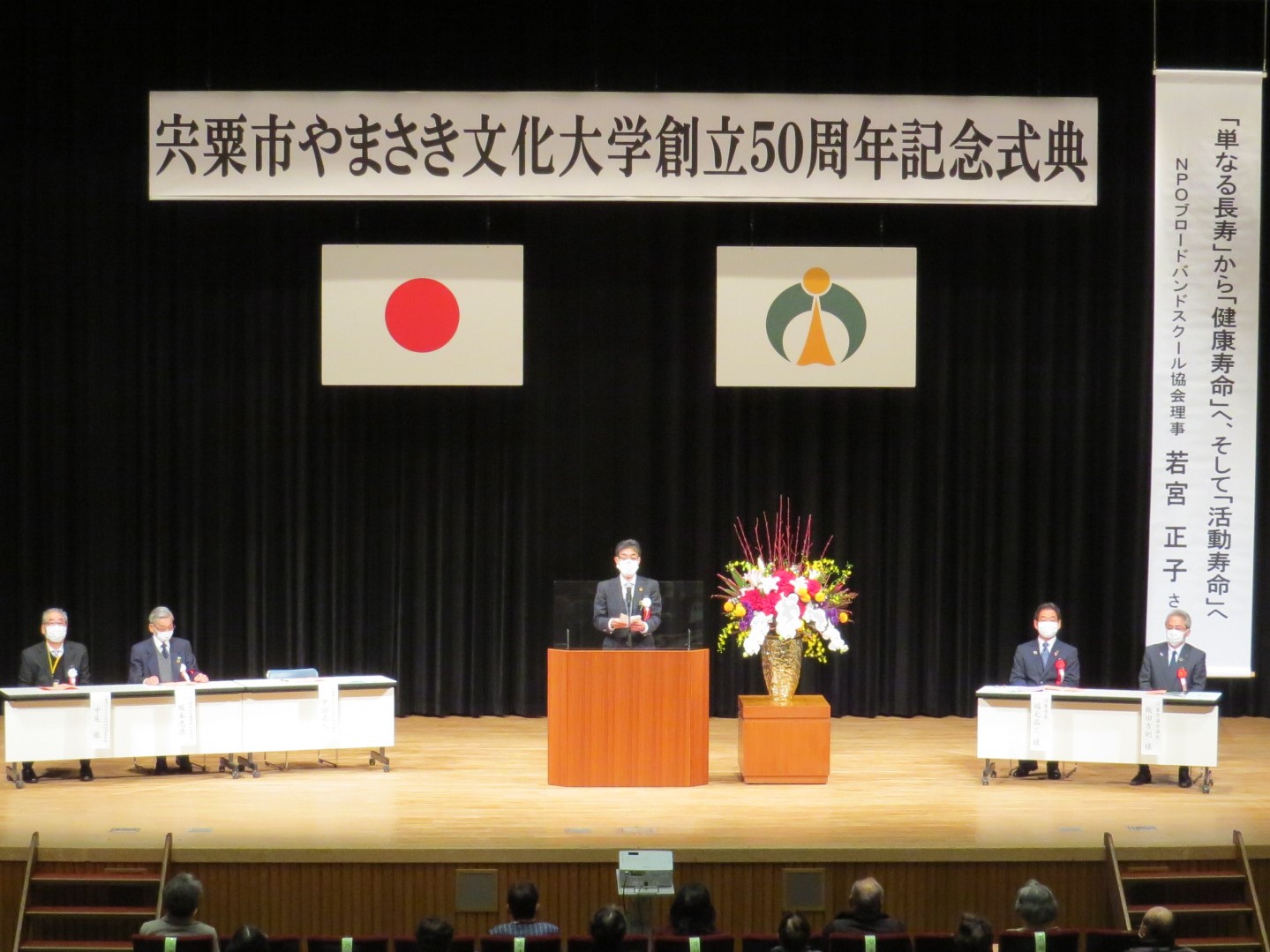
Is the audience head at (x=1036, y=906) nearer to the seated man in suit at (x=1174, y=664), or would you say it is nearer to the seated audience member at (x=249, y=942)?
the seated audience member at (x=249, y=942)

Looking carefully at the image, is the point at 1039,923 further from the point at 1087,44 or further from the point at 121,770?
the point at 1087,44

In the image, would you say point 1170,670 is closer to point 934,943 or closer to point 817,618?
point 817,618

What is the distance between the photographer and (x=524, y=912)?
17.8 feet

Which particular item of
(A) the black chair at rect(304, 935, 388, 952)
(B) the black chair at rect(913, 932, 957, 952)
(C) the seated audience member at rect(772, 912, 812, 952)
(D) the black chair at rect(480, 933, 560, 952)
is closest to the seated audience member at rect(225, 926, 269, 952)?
(A) the black chair at rect(304, 935, 388, 952)

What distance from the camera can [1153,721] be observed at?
26.8 ft

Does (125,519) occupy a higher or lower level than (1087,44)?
lower

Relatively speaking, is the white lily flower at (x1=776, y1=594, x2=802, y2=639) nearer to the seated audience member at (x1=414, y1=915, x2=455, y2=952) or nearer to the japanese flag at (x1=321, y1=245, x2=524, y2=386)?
the japanese flag at (x1=321, y1=245, x2=524, y2=386)

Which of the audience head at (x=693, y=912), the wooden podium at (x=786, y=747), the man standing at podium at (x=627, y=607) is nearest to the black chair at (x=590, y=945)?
the audience head at (x=693, y=912)

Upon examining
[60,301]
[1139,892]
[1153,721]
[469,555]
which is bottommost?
[1139,892]

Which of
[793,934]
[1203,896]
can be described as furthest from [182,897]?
[1203,896]

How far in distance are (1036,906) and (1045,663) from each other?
3439 millimetres

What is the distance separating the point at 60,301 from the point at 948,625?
272 inches

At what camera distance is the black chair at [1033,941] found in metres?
5.43

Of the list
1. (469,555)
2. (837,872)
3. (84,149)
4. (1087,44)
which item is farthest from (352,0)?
(837,872)
